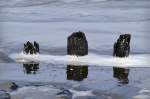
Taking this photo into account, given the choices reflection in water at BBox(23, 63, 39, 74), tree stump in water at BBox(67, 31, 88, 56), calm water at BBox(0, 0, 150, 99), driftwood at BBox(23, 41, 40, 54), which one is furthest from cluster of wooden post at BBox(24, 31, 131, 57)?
reflection in water at BBox(23, 63, 39, 74)

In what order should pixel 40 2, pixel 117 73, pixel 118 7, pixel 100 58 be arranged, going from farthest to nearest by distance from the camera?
pixel 40 2
pixel 118 7
pixel 100 58
pixel 117 73

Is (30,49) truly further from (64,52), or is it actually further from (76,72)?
(76,72)

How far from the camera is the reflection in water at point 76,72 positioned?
7798 mm

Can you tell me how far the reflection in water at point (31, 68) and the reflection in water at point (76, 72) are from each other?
55 cm

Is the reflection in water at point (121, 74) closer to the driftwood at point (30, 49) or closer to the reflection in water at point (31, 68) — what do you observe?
the reflection in water at point (31, 68)

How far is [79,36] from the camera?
893 centimetres

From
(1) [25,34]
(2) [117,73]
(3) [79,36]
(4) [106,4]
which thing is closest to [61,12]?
(4) [106,4]

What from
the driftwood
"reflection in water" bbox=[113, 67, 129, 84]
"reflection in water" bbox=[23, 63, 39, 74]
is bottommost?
"reflection in water" bbox=[113, 67, 129, 84]

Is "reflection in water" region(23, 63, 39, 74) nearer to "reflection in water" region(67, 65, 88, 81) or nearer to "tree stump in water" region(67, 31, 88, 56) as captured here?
"reflection in water" region(67, 65, 88, 81)

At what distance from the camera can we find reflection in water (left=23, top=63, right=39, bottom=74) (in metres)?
8.21

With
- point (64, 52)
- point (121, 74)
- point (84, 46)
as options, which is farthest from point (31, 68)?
point (121, 74)

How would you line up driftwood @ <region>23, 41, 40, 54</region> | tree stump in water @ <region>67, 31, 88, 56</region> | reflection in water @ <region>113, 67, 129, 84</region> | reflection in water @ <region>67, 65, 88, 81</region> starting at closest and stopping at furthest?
1. reflection in water @ <region>113, 67, 129, 84</region>
2. reflection in water @ <region>67, 65, 88, 81</region>
3. tree stump in water @ <region>67, 31, 88, 56</region>
4. driftwood @ <region>23, 41, 40, 54</region>

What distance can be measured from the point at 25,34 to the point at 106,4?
644cm

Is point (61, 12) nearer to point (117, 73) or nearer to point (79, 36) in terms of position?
point (79, 36)
